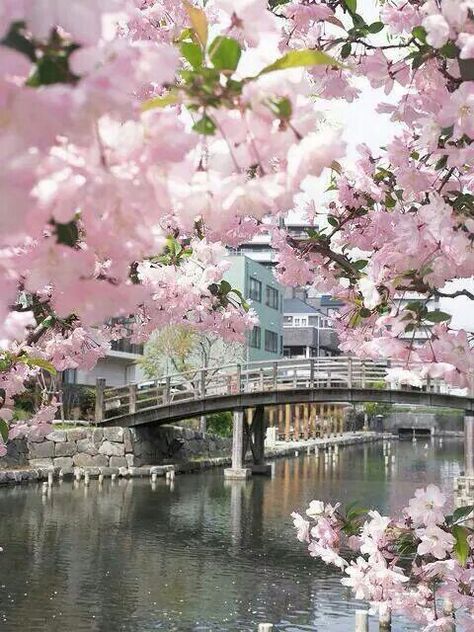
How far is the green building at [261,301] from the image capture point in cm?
3600

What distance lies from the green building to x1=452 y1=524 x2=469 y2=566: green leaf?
104 ft

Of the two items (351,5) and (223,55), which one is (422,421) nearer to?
(351,5)

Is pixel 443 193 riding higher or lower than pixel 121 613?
higher

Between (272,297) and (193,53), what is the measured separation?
1578 inches

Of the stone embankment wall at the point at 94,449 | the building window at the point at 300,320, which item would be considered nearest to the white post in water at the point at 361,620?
the stone embankment wall at the point at 94,449

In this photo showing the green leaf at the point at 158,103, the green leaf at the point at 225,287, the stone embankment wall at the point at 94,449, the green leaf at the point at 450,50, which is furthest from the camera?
the stone embankment wall at the point at 94,449

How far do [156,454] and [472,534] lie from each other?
69.1 feet

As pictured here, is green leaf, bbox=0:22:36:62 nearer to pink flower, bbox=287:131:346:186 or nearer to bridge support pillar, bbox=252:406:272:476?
pink flower, bbox=287:131:346:186

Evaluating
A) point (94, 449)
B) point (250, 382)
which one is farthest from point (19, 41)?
point (250, 382)

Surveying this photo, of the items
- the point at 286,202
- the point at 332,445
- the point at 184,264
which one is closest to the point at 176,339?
the point at 332,445

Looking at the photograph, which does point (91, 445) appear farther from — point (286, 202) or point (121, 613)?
point (286, 202)

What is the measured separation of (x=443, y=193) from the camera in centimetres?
249

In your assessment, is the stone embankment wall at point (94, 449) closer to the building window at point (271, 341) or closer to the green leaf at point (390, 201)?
the building window at point (271, 341)

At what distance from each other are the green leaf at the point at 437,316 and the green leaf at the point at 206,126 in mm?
1229
